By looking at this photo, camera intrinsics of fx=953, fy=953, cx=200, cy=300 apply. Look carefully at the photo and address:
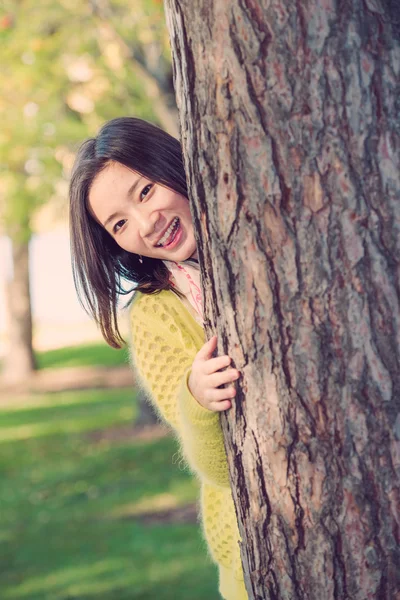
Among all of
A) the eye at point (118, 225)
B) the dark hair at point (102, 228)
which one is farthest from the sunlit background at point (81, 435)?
the eye at point (118, 225)

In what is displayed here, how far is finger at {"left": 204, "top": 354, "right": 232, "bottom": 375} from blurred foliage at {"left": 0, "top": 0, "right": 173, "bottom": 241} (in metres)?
5.39

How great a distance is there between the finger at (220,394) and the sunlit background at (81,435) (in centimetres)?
339

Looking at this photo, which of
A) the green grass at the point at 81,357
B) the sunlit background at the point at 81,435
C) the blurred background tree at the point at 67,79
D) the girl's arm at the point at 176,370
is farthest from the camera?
the green grass at the point at 81,357

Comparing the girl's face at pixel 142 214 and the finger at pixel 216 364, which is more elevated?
the girl's face at pixel 142 214

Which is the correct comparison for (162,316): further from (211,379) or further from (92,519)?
(92,519)

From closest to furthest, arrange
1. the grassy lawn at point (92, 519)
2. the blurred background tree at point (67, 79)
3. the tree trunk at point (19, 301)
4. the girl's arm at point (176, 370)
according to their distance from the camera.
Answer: the girl's arm at point (176, 370) < the grassy lawn at point (92, 519) < the blurred background tree at point (67, 79) < the tree trunk at point (19, 301)

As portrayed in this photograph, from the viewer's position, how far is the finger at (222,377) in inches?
79.4

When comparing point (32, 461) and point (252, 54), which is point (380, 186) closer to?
point (252, 54)

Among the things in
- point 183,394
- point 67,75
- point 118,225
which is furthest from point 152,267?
point 67,75

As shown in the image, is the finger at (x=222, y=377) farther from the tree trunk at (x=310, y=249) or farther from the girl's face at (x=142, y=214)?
the girl's face at (x=142, y=214)

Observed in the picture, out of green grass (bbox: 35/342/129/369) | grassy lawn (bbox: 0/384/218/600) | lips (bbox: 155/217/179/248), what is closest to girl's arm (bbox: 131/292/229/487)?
lips (bbox: 155/217/179/248)

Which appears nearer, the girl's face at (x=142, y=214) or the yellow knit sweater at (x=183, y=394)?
the yellow knit sweater at (x=183, y=394)

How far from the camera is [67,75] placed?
31.8 ft

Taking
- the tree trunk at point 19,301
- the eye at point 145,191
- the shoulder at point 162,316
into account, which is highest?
the tree trunk at point 19,301
